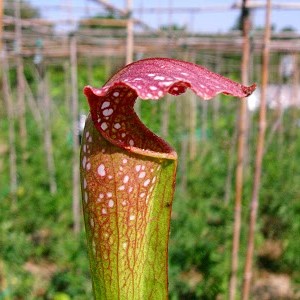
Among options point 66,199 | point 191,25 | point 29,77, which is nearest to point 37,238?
point 66,199

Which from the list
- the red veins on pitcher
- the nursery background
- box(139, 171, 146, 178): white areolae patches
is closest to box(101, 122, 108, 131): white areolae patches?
the red veins on pitcher

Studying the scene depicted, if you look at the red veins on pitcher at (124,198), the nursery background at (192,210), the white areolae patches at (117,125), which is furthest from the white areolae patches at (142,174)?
the nursery background at (192,210)

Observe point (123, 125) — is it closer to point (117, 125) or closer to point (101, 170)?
point (117, 125)

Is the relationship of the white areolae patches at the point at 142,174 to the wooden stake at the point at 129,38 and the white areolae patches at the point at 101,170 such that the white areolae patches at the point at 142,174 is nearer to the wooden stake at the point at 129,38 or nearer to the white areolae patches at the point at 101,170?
the white areolae patches at the point at 101,170

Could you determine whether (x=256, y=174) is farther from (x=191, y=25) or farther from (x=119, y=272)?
(x=191, y=25)

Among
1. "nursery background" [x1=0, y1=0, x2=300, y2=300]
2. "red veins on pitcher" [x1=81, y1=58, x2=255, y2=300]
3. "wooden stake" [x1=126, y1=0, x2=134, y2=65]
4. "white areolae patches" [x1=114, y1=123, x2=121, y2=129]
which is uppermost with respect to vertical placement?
"wooden stake" [x1=126, y1=0, x2=134, y2=65]

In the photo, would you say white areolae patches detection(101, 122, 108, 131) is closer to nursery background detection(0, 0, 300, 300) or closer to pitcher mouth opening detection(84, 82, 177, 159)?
pitcher mouth opening detection(84, 82, 177, 159)

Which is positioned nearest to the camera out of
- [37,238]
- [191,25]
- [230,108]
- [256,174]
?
[256,174]
